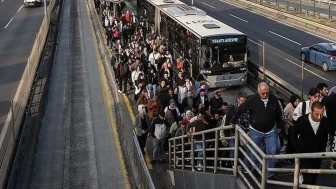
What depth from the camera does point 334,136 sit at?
7.23 meters

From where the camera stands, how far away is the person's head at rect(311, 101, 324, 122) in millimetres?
6352

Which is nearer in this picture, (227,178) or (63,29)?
(227,178)

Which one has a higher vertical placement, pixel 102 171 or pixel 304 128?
pixel 304 128

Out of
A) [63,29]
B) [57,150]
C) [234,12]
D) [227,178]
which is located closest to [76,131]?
[57,150]

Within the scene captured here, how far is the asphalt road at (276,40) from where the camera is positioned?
23.6 meters

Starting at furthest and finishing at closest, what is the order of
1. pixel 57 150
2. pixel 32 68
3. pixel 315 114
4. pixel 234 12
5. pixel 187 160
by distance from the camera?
pixel 234 12 < pixel 32 68 < pixel 57 150 < pixel 187 160 < pixel 315 114

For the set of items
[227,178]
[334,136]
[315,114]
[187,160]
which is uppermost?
[315,114]

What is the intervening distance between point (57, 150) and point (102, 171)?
2417 mm

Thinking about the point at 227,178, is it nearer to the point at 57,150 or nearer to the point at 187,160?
the point at 187,160

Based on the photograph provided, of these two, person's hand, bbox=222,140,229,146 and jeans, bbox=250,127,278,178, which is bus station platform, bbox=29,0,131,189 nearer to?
person's hand, bbox=222,140,229,146

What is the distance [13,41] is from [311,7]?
82.2ft

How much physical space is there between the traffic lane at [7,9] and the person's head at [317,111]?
40.9 m

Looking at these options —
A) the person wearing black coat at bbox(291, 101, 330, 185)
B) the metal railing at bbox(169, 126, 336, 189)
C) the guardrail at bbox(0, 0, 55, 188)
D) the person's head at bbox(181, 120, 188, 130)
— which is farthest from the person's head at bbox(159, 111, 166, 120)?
the person wearing black coat at bbox(291, 101, 330, 185)

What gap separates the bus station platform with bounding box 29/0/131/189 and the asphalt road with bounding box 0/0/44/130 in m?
1.91
